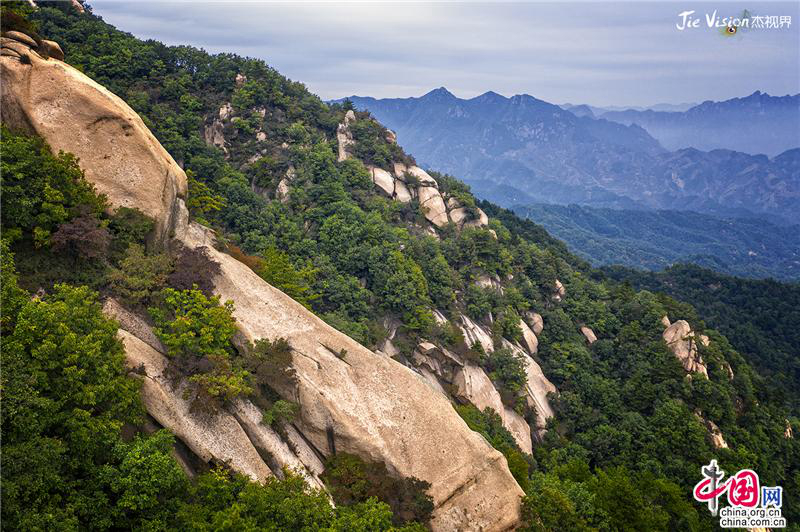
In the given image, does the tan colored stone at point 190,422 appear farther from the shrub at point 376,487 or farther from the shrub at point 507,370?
the shrub at point 507,370

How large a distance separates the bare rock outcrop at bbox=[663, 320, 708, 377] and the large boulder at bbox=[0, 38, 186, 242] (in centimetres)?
4361

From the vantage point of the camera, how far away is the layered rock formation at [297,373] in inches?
727

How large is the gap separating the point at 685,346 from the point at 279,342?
3923 cm

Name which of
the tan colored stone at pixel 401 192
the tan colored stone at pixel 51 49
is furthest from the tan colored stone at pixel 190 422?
the tan colored stone at pixel 401 192

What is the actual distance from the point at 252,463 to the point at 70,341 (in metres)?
7.50

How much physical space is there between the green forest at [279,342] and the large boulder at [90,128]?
45.6 inches

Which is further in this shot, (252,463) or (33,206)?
(33,206)

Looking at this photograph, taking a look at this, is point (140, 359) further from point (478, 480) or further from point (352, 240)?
point (352, 240)

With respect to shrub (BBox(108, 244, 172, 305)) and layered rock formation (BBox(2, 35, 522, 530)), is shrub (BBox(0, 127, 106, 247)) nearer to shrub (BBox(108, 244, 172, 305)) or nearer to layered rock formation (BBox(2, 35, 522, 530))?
layered rock formation (BBox(2, 35, 522, 530))

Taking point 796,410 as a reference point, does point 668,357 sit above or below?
above

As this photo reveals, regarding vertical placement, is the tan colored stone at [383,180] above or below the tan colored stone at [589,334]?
above

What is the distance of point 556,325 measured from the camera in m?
47.2

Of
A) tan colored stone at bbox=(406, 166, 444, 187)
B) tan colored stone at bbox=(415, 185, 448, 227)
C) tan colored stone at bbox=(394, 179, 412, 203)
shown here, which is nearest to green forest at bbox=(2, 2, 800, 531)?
tan colored stone at bbox=(415, 185, 448, 227)

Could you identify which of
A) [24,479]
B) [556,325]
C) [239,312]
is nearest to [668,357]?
[556,325]
